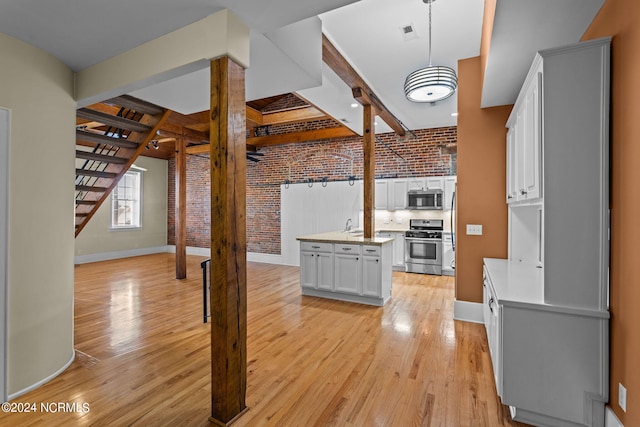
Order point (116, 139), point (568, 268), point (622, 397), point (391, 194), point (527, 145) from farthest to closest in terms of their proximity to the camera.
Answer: point (391, 194), point (116, 139), point (527, 145), point (568, 268), point (622, 397)

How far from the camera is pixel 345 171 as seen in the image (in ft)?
25.9

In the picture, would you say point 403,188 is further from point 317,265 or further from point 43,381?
point 43,381

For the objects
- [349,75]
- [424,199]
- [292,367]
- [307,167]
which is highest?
[349,75]

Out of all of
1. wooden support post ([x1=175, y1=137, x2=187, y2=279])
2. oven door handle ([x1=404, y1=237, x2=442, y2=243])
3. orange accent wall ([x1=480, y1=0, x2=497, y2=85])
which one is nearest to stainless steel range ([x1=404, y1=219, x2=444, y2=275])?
oven door handle ([x1=404, y1=237, x2=442, y2=243])

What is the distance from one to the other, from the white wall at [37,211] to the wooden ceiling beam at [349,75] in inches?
99.3

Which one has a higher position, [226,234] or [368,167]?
[368,167]

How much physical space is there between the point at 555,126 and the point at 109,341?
437 cm

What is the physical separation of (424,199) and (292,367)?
5084 mm

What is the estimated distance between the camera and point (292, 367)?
2.80m

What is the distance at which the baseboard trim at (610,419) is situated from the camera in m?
1.73

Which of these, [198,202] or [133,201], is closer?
[133,201]

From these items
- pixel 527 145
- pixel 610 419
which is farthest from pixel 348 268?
pixel 610 419

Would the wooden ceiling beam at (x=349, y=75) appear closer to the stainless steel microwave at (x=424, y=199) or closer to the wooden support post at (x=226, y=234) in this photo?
the wooden support post at (x=226, y=234)

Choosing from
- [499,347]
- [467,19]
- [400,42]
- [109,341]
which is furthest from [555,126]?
[109,341]
